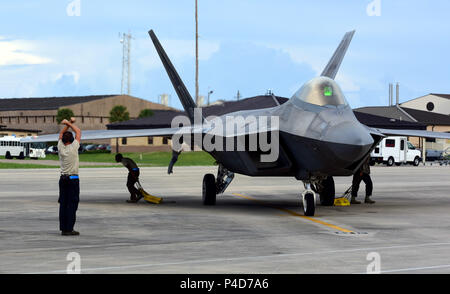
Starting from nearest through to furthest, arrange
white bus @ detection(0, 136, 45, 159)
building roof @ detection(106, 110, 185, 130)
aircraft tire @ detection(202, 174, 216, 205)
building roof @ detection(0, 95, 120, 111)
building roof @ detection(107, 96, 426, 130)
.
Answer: aircraft tire @ detection(202, 174, 216, 205)
white bus @ detection(0, 136, 45, 159)
building roof @ detection(107, 96, 426, 130)
building roof @ detection(106, 110, 185, 130)
building roof @ detection(0, 95, 120, 111)

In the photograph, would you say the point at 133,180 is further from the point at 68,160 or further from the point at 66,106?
the point at 66,106

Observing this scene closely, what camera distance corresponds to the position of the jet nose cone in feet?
53.8

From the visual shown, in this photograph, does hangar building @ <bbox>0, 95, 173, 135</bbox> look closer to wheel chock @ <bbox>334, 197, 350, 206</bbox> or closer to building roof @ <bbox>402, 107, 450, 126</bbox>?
building roof @ <bbox>402, 107, 450, 126</bbox>

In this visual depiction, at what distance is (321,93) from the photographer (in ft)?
58.3

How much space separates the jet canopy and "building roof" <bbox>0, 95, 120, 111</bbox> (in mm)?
109422

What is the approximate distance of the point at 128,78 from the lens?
124688mm

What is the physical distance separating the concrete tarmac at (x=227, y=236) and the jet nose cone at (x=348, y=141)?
5.24ft

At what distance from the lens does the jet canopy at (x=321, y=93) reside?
58.0 feet

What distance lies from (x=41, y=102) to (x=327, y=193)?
385 feet

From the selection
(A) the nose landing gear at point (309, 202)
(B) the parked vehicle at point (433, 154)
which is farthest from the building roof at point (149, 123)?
(A) the nose landing gear at point (309, 202)

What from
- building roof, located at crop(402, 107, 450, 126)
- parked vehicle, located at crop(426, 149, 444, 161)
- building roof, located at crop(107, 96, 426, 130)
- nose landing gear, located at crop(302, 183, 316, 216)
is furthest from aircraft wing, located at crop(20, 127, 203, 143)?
building roof, located at crop(402, 107, 450, 126)

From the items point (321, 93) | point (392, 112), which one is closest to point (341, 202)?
point (321, 93)
